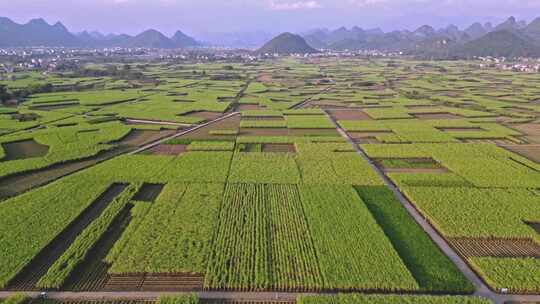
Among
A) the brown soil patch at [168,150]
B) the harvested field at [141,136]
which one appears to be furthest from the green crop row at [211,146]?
the harvested field at [141,136]

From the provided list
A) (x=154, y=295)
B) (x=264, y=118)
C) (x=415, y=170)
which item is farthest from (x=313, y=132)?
(x=154, y=295)

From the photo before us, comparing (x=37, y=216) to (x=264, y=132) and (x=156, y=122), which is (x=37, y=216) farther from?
(x=156, y=122)

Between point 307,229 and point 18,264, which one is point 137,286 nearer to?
point 18,264

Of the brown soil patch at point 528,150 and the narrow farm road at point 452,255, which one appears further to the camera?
the brown soil patch at point 528,150

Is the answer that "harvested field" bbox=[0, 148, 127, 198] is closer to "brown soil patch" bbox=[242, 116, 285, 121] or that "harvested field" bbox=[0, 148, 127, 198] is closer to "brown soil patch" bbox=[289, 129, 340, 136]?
"brown soil patch" bbox=[242, 116, 285, 121]

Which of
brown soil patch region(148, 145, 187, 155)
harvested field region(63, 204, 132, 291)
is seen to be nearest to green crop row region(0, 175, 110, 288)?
harvested field region(63, 204, 132, 291)

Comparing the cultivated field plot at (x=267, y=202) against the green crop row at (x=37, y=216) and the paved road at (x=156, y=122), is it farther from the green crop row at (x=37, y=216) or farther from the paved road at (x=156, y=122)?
the paved road at (x=156, y=122)
